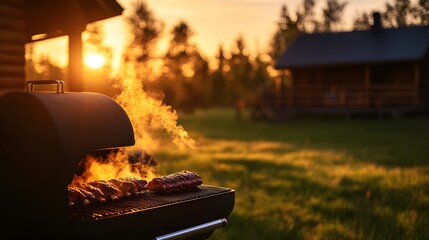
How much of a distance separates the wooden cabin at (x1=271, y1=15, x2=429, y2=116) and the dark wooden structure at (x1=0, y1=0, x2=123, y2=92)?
23337 millimetres

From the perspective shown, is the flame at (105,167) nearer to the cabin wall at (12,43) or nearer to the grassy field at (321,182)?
the grassy field at (321,182)

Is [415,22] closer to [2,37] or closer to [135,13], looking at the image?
[2,37]

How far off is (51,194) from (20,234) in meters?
0.57

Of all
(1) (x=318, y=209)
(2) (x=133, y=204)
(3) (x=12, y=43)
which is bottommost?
(1) (x=318, y=209)

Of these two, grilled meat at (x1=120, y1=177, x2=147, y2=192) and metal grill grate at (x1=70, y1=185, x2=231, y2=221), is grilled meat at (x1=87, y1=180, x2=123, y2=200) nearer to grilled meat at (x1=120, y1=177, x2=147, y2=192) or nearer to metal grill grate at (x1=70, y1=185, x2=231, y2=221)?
metal grill grate at (x1=70, y1=185, x2=231, y2=221)

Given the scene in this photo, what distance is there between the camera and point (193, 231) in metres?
4.01

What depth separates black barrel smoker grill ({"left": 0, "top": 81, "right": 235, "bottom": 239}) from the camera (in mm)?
3473

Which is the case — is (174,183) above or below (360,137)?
above

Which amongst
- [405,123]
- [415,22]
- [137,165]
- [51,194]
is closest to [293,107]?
[405,123]

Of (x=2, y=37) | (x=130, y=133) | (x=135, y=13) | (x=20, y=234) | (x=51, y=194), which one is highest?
(x=135, y=13)

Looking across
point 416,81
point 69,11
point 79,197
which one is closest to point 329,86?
point 416,81

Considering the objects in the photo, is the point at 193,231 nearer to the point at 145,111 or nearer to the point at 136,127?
the point at 145,111

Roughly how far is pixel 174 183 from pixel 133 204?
531mm

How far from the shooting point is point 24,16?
6875 millimetres
